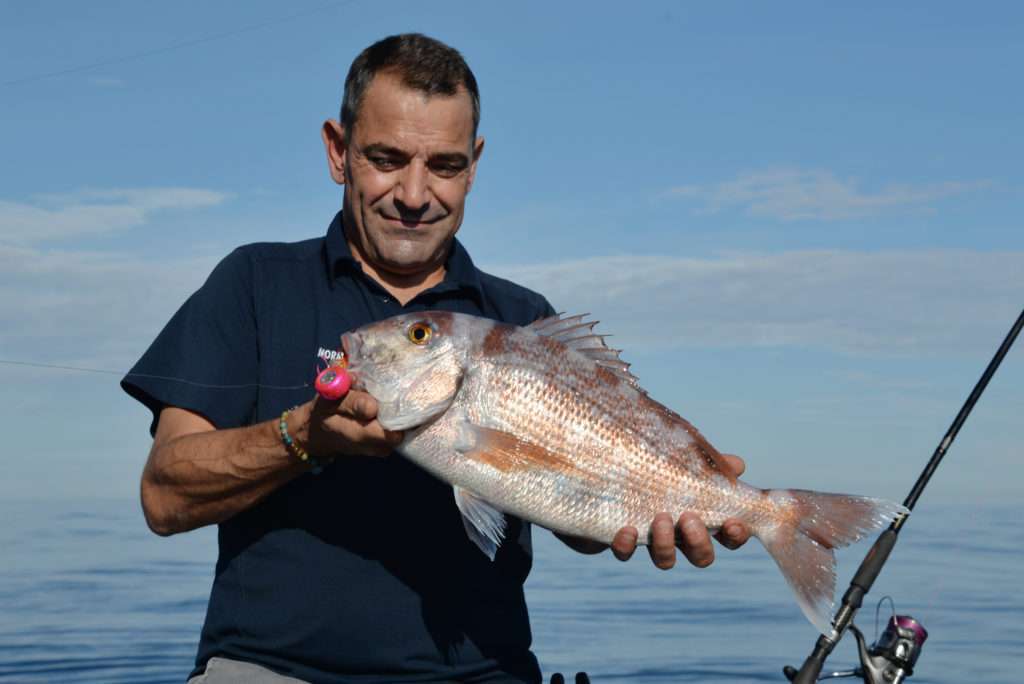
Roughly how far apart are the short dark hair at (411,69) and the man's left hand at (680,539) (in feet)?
5.27

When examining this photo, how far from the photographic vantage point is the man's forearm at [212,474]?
3.64 metres

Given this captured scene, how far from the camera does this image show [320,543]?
13.0 feet

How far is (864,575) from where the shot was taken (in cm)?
468

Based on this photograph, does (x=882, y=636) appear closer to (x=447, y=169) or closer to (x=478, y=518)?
(x=478, y=518)

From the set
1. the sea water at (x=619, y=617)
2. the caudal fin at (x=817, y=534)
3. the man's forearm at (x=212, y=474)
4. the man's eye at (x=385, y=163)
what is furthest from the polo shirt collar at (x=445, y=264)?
the sea water at (x=619, y=617)

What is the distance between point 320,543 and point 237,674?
47 centimetres

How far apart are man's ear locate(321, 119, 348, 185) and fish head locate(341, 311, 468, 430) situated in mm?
962

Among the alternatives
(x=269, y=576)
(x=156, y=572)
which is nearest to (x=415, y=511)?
(x=269, y=576)

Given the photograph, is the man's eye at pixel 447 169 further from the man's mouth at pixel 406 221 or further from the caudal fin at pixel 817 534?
the caudal fin at pixel 817 534

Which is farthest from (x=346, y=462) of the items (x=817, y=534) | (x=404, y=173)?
(x=817, y=534)

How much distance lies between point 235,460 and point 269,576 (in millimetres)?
471

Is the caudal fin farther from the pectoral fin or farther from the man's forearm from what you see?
the man's forearm

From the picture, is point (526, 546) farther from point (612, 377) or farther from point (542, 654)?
point (542, 654)

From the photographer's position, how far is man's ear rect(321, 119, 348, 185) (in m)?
4.59
